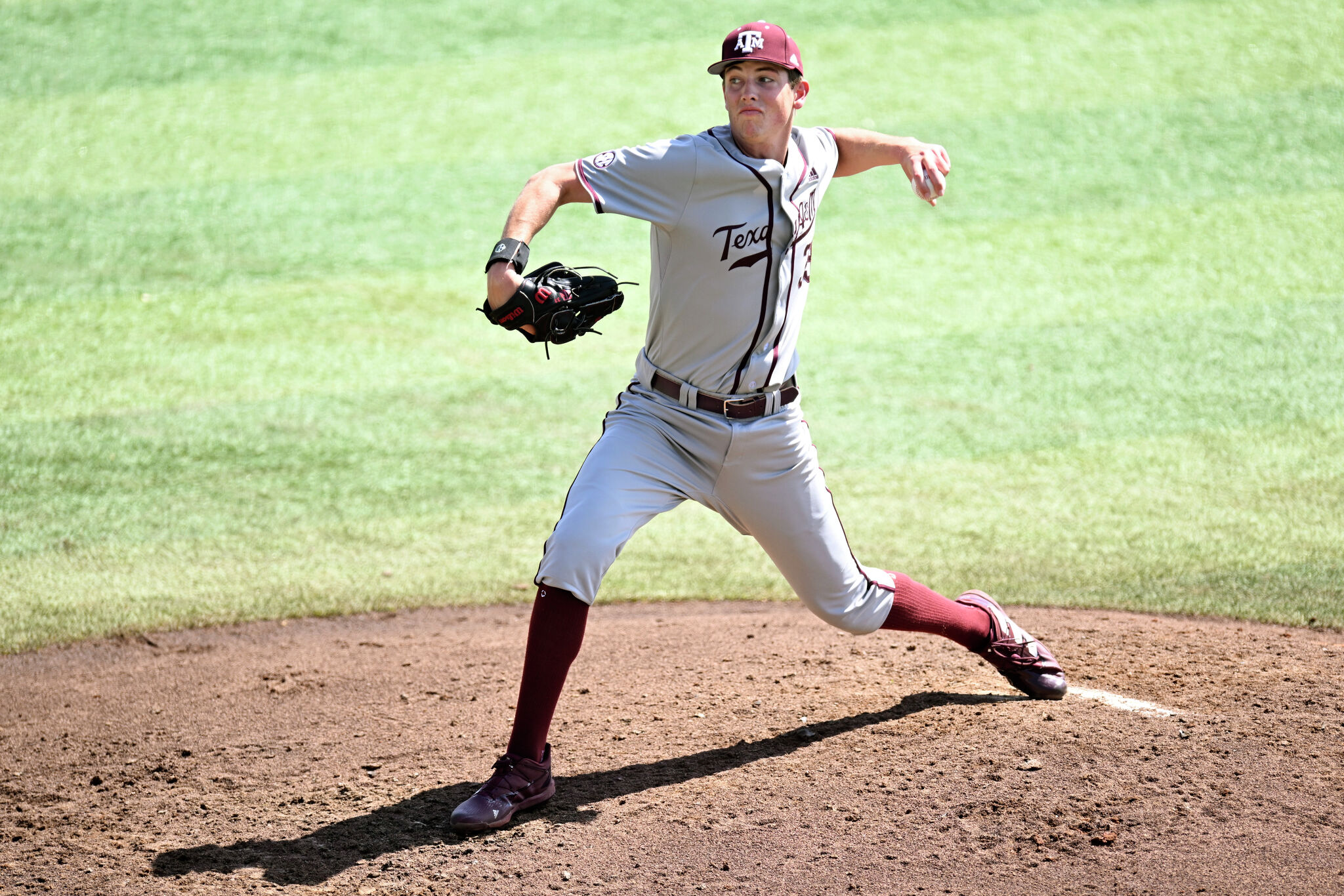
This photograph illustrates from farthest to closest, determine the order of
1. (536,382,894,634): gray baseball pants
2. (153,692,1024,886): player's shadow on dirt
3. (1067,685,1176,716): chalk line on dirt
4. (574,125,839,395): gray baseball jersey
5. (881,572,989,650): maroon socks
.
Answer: (881,572,989,650): maroon socks
(1067,685,1176,716): chalk line on dirt
(574,125,839,395): gray baseball jersey
(536,382,894,634): gray baseball pants
(153,692,1024,886): player's shadow on dirt

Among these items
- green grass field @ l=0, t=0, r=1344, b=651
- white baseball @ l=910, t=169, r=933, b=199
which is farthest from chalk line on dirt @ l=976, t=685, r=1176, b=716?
white baseball @ l=910, t=169, r=933, b=199

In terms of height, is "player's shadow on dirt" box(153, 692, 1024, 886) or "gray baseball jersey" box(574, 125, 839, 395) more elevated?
"gray baseball jersey" box(574, 125, 839, 395)

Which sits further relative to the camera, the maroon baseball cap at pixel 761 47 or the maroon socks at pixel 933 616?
the maroon socks at pixel 933 616

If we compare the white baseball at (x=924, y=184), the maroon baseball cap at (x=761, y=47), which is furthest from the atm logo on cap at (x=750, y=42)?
the white baseball at (x=924, y=184)

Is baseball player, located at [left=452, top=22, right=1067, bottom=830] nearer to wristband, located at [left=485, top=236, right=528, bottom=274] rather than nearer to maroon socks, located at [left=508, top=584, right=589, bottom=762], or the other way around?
maroon socks, located at [left=508, top=584, right=589, bottom=762]

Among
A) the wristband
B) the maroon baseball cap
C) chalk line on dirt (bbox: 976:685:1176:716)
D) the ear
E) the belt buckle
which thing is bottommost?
chalk line on dirt (bbox: 976:685:1176:716)

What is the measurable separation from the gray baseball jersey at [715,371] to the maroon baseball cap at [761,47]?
23cm

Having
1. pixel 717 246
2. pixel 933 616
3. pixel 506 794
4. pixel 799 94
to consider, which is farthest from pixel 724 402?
pixel 506 794

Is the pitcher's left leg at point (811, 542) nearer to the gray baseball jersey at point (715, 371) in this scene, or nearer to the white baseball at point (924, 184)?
the gray baseball jersey at point (715, 371)

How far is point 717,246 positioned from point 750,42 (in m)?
0.56

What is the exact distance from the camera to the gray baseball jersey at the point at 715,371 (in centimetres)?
345

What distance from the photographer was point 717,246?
3.49 m

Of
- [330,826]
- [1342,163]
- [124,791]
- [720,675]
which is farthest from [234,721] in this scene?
[1342,163]

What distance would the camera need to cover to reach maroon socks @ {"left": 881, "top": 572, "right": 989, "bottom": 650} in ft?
12.9
